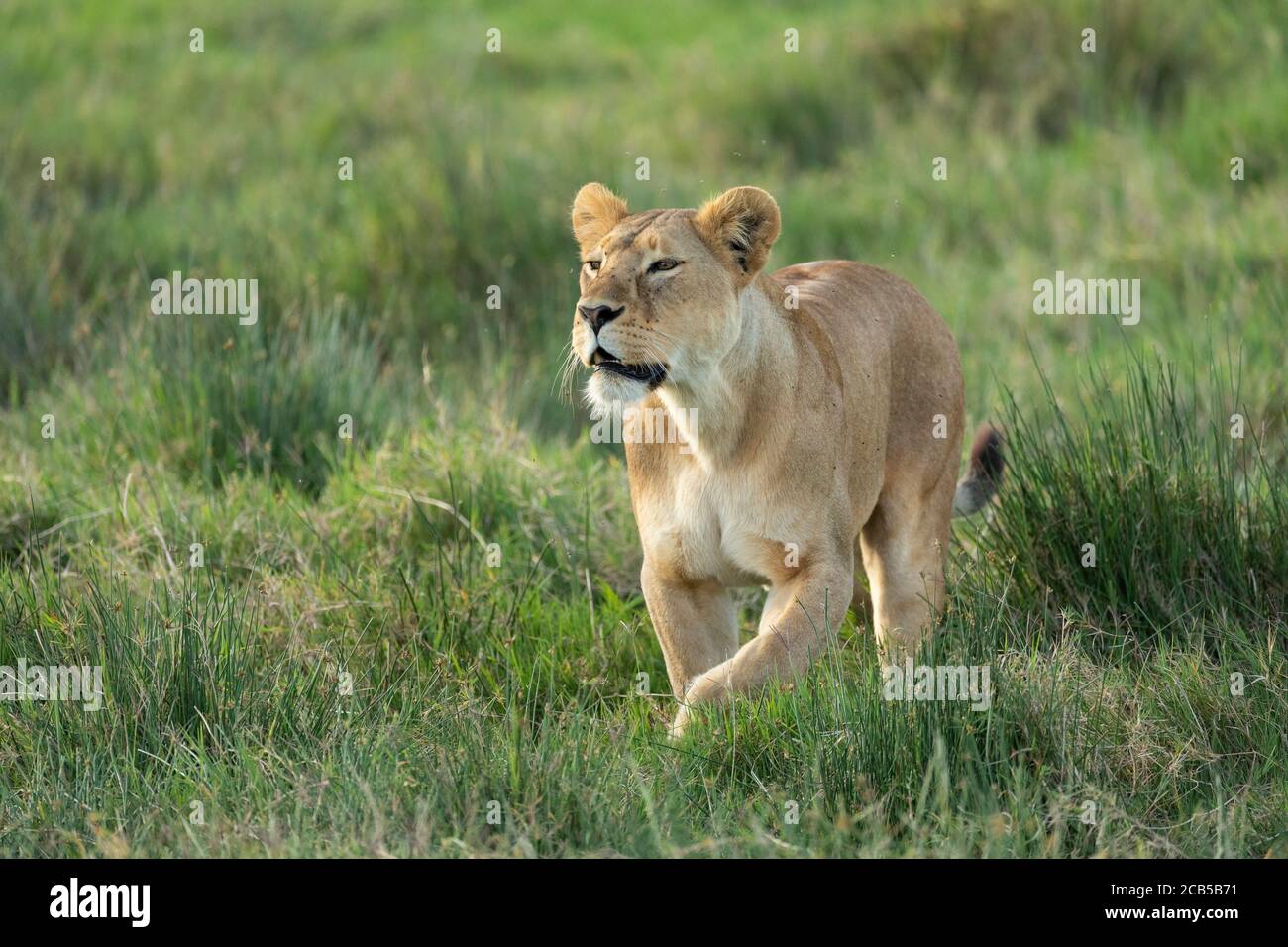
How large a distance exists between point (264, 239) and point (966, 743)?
21.2 ft

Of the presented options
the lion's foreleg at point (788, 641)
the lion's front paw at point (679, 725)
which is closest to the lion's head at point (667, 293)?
the lion's foreleg at point (788, 641)

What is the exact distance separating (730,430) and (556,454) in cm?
232

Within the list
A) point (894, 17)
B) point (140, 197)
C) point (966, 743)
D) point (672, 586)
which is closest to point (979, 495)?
point (672, 586)

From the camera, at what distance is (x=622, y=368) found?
15.2 feet

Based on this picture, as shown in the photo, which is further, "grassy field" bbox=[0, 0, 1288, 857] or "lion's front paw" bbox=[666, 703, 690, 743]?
"lion's front paw" bbox=[666, 703, 690, 743]

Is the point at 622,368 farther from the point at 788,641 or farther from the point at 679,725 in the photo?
the point at 679,725

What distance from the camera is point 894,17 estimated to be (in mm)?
Answer: 12867

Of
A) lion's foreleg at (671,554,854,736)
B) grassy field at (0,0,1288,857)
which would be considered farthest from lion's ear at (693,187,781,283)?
grassy field at (0,0,1288,857)

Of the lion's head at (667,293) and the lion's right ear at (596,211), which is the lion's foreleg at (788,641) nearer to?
the lion's head at (667,293)

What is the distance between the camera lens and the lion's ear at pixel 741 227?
4.86 metres

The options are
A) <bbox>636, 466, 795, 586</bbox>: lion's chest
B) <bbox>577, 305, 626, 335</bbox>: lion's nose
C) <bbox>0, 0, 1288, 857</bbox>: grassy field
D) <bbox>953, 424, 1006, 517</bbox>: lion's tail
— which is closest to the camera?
<bbox>0, 0, 1288, 857</bbox>: grassy field

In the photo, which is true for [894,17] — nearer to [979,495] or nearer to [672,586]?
[979,495]

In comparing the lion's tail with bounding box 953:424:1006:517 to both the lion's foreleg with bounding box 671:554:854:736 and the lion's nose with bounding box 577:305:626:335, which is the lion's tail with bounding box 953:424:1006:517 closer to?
the lion's foreleg with bounding box 671:554:854:736

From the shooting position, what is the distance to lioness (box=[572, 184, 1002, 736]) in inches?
184
